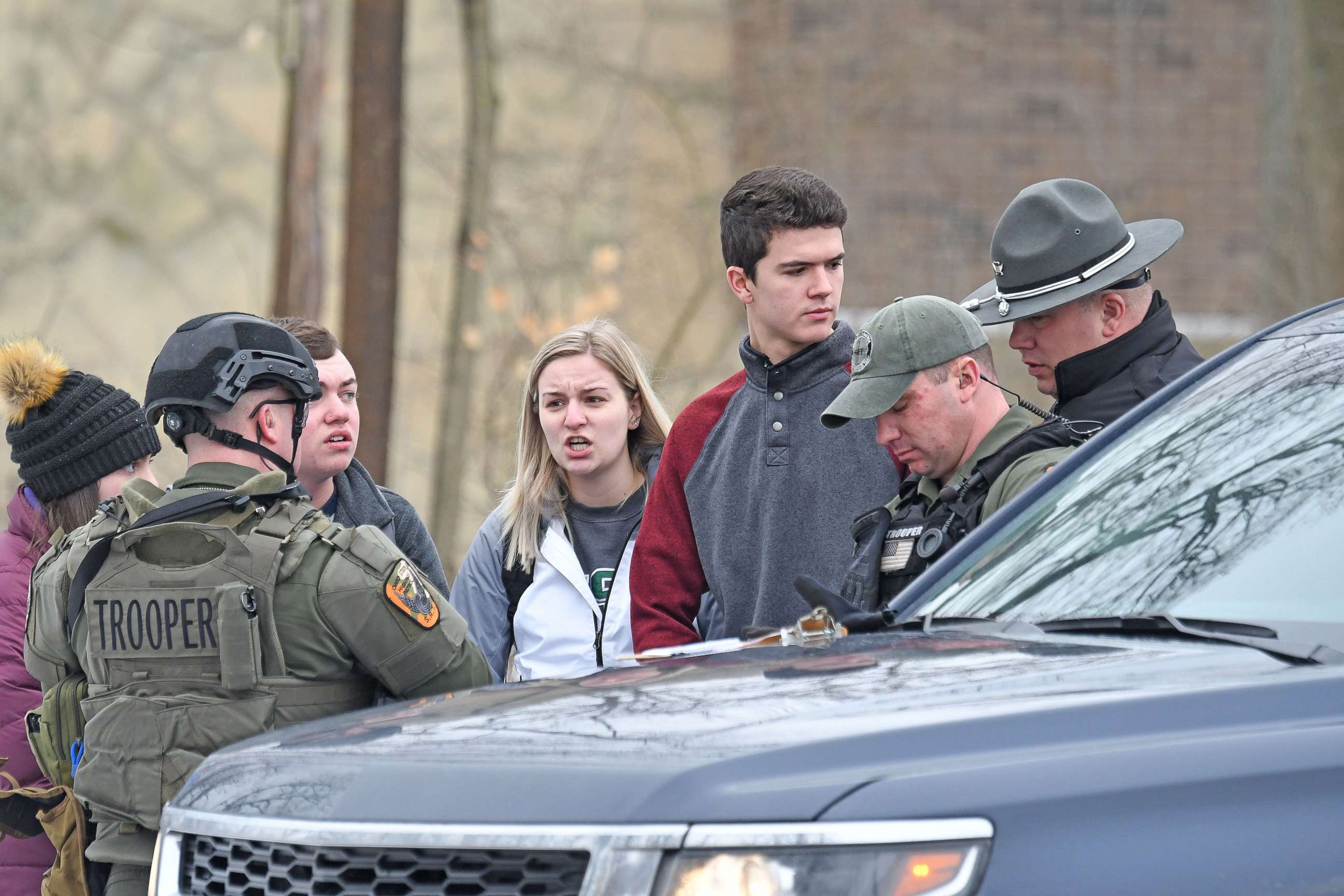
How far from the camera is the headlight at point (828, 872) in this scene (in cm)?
181

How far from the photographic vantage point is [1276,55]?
1014 cm

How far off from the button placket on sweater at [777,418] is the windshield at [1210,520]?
128 centimetres

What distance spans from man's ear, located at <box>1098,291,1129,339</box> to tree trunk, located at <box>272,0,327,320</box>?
7.86 metres

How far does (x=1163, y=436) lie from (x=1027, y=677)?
0.98 meters


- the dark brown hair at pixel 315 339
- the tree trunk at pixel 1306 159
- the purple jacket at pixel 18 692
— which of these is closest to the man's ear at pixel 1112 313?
the dark brown hair at pixel 315 339

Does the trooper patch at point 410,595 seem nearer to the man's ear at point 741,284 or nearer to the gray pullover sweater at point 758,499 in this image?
the gray pullover sweater at point 758,499

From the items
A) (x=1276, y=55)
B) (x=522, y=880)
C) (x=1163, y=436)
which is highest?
(x=1276, y=55)

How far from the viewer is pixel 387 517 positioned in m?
5.09

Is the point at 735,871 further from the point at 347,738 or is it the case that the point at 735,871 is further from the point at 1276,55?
the point at 1276,55

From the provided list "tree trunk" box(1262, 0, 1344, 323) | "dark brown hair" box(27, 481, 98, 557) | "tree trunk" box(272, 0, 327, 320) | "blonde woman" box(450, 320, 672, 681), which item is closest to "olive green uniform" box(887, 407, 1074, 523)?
"blonde woman" box(450, 320, 672, 681)

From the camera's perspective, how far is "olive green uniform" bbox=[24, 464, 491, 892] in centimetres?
331

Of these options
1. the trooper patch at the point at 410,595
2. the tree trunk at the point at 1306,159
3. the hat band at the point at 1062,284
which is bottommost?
the trooper patch at the point at 410,595

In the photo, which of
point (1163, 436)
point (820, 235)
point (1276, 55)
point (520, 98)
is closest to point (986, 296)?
point (820, 235)

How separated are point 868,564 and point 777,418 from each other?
2.61 ft
